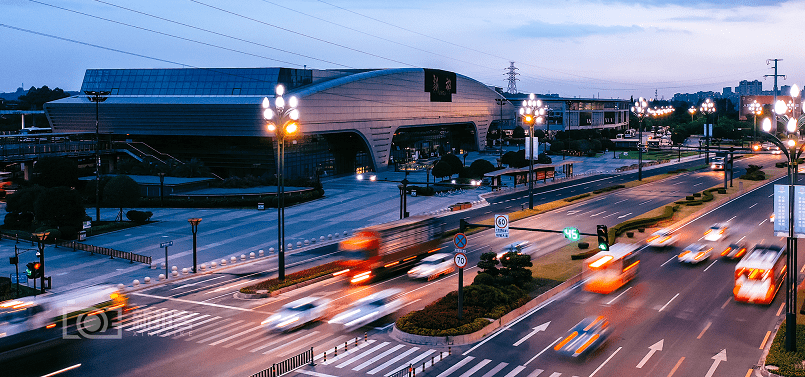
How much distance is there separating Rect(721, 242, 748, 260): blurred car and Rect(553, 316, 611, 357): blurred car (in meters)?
20.1

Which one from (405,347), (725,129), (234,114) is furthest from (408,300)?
(725,129)

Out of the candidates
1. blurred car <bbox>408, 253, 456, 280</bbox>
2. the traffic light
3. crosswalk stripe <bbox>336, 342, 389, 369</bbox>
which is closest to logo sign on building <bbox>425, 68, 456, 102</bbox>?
blurred car <bbox>408, 253, 456, 280</bbox>

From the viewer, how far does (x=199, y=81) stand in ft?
343

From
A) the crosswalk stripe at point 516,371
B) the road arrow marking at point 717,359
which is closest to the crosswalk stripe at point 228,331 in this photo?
the crosswalk stripe at point 516,371

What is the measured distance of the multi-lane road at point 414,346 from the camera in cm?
2586

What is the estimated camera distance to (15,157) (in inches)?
3356

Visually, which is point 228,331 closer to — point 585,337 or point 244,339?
point 244,339

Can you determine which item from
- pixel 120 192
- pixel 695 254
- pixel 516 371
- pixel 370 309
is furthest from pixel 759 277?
pixel 120 192

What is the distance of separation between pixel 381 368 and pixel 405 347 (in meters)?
2.84

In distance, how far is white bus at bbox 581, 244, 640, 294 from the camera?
39312 mm

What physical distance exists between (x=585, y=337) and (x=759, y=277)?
15779 mm

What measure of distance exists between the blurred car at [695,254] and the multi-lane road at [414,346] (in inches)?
28.6

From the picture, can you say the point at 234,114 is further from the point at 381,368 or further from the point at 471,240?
the point at 381,368

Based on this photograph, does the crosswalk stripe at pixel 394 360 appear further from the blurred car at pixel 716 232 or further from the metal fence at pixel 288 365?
the blurred car at pixel 716 232
